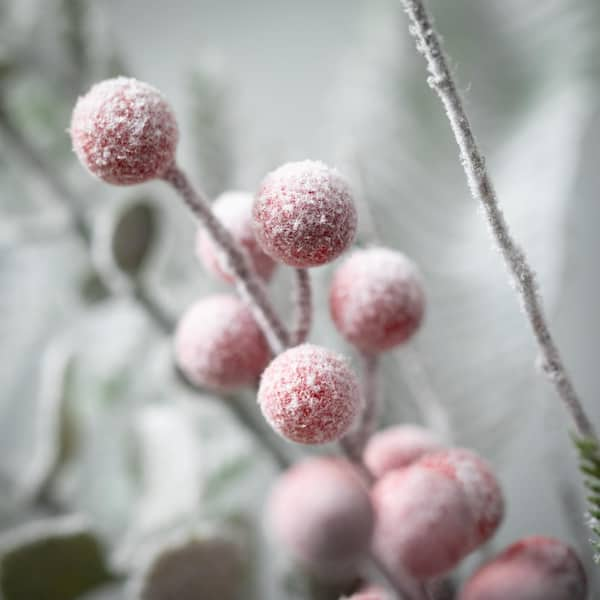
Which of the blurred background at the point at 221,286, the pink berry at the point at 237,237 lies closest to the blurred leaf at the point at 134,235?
the blurred background at the point at 221,286

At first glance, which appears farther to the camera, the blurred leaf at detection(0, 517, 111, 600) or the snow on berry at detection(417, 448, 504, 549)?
the blurred leaf at detection(0, 517, 111, 600)

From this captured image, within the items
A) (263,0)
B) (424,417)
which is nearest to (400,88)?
(424,417)

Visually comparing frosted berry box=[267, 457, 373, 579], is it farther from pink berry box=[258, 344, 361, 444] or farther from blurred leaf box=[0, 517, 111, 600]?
blurred leaf box=[0, 517, 111, 600]

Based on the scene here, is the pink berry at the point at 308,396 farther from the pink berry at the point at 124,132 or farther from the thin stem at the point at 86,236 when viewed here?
the thin stem at the point at 86,236

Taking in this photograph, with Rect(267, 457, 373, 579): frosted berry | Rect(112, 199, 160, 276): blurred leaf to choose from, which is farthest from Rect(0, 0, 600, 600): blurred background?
Rect(267, 457, 373, 579): frosted berry

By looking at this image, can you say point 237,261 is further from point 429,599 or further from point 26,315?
point 26,315

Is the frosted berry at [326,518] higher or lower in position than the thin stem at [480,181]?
lower

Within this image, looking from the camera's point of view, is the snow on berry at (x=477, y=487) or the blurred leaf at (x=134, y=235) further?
the blurred leaf at (x=134, y=235)
